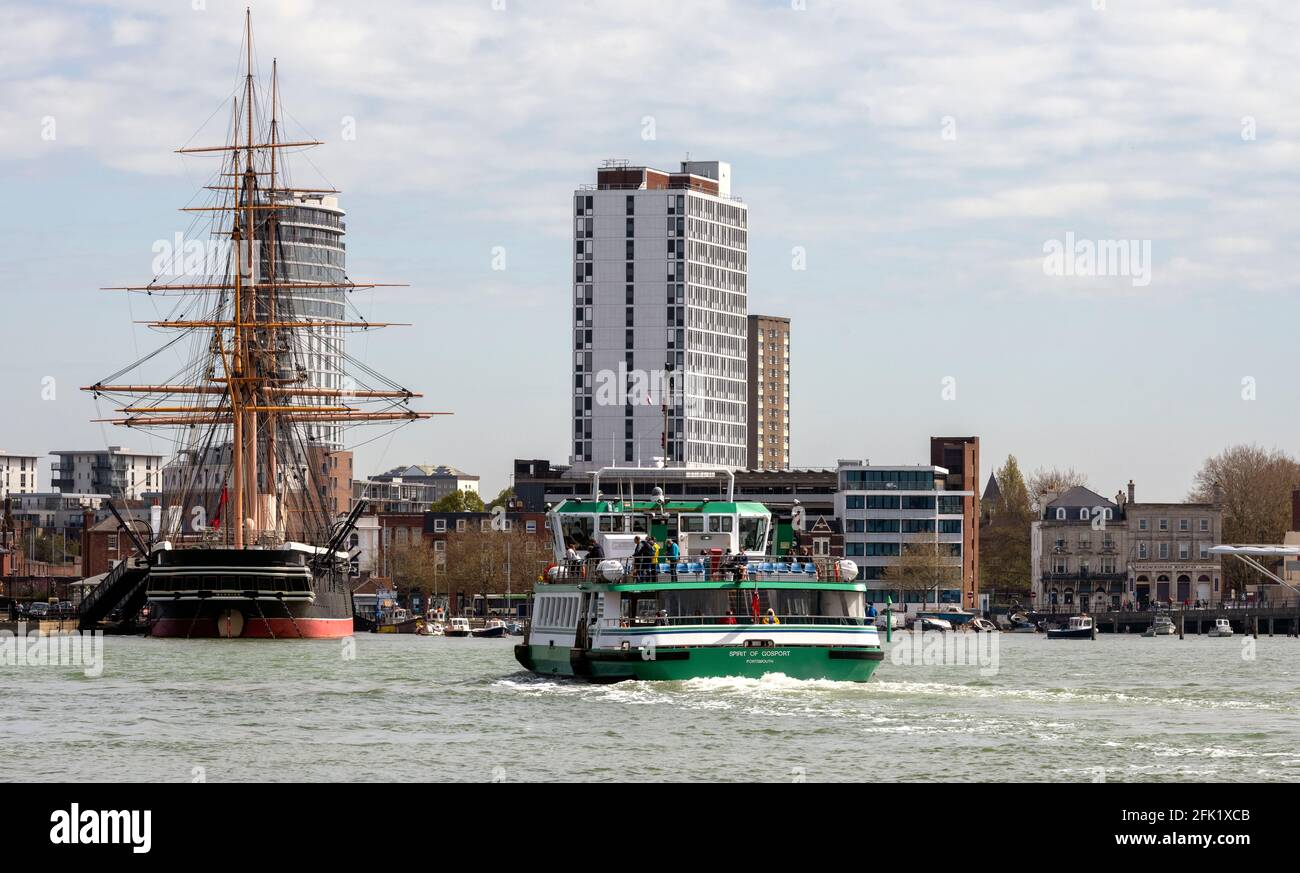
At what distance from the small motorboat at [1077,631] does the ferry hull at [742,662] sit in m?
120

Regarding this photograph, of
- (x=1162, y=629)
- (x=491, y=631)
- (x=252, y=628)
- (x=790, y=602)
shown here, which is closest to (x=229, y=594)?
(x=252, y=628)

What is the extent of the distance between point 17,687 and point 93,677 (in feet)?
22.5

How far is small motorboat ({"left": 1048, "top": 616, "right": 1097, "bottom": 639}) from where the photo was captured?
175375 mm

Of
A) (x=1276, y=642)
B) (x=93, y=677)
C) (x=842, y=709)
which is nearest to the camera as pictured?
(x=842, y=709)

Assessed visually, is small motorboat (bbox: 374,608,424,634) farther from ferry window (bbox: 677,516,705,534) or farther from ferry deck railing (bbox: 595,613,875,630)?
ferry deck railing (bbox: 595,613,875,630)

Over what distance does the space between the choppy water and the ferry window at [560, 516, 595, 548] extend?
14.9 feet

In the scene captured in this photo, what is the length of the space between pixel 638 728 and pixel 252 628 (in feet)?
253

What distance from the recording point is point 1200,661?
10781 centimetres

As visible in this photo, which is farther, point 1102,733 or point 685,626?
point 685,626

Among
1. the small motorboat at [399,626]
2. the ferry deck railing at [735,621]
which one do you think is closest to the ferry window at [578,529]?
the ferry deck railing at [735,621]

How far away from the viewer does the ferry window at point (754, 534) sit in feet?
216

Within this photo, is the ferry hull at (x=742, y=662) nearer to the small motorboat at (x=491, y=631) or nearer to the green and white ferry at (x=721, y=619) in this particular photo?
the green and white ferry at (x=721, y=619)
